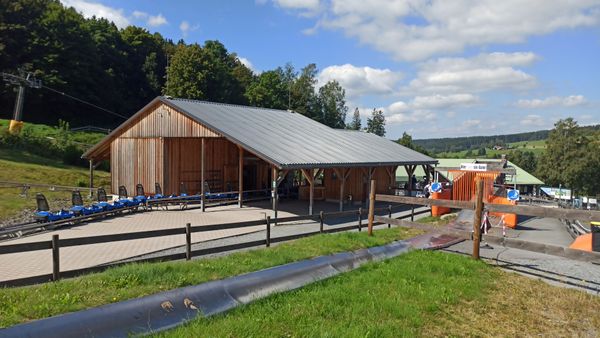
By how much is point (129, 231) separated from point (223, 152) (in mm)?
11124

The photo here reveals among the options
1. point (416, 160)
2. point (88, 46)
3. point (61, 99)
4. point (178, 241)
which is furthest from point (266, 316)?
point (88, 46)

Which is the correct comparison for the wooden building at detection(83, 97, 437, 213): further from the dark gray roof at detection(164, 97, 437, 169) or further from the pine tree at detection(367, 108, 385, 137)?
the pine tree at detection(367, 108, 385, 137)

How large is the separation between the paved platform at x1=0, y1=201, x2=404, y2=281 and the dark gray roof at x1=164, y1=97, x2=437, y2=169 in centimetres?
273

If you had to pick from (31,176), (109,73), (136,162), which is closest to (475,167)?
(136,162)

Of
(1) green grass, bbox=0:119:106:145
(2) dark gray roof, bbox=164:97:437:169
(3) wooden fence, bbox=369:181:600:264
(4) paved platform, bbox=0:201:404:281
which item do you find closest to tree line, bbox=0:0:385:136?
(1) green grass, bbox=0:119:106:145

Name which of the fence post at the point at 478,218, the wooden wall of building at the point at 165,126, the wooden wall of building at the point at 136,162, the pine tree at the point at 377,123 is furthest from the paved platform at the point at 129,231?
the pine tree at the point at 377,123

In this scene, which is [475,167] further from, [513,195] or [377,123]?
[377,123]

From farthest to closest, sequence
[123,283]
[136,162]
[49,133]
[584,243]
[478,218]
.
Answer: [49,133], [136,162], [584,243], [478,218], [123,283]

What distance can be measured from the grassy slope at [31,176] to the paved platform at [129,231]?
5.57 meters

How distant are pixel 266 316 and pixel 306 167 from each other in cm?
1350

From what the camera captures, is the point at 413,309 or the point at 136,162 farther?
the point at 136,162

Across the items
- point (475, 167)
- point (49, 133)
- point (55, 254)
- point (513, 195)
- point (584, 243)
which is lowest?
point (584, 243)

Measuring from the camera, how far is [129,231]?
581 inches

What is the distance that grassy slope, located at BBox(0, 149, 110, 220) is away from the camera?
66.5ft
